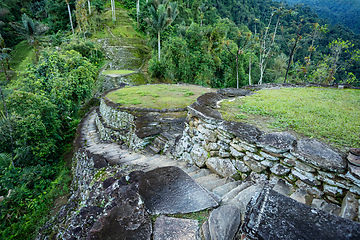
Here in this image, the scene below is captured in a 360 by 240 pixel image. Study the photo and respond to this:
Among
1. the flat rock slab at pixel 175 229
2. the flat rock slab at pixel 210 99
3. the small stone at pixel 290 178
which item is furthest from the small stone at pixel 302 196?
the flat rock slab at pixel 210 99

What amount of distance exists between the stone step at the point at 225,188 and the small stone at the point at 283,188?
20.1 inches

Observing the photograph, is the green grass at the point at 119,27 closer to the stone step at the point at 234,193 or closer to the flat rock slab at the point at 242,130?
the flat rock slab at the point at 242,130

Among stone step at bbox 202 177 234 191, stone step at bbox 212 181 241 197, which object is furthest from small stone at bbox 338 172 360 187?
stone step at bbox 202 177 234 191

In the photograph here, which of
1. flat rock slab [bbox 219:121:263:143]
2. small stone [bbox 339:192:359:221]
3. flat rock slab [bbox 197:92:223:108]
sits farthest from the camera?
flat rock slab [bbox 197:92:223:108]

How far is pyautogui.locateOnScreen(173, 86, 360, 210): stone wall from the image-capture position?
1.81m

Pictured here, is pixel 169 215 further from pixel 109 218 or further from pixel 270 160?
pixel 270 160

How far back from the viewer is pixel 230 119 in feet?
10.2

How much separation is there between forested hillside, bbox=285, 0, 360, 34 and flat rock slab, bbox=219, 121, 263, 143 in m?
55.5

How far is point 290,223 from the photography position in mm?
1310

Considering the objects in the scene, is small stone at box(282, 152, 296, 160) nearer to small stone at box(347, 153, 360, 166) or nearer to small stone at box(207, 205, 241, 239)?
small stone at box(347, 153, 360, 166)

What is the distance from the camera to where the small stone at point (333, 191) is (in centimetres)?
178

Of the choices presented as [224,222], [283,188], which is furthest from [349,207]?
[224,222]

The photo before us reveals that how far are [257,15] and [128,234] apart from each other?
59.8 meters

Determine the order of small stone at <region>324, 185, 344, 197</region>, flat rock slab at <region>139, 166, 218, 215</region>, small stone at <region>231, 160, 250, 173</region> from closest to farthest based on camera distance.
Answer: small stone at <region>324, 185, 344, 197</region> < flat rock slab at <region>139, 166, 218, 215</region> < small stone at <region>231, 160, 250, 173</region>
